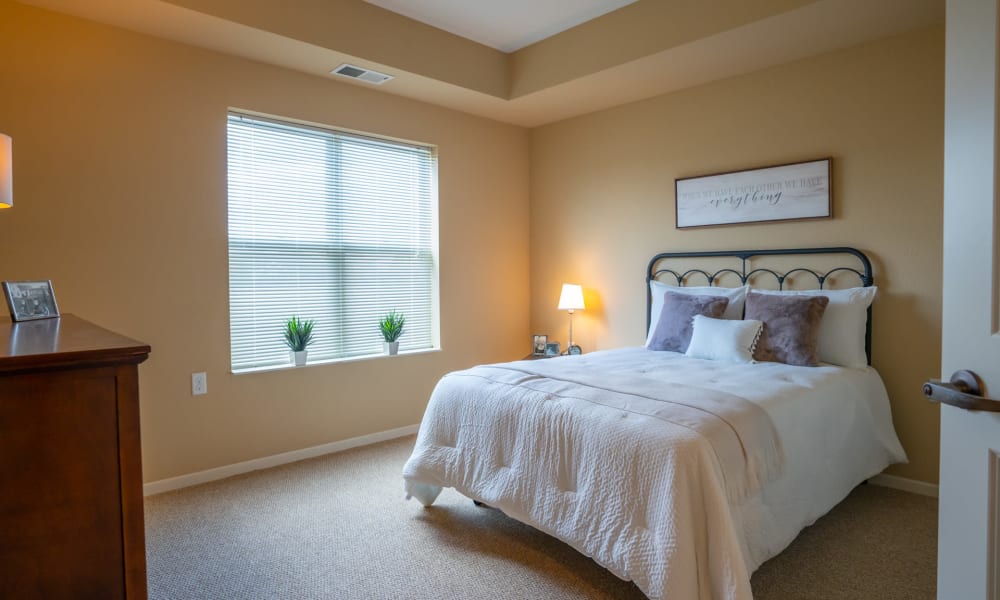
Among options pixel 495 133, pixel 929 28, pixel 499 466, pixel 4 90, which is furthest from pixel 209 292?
pixel 929 28

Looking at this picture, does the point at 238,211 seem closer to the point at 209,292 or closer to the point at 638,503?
the point at 209,292

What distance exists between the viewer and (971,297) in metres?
1.10

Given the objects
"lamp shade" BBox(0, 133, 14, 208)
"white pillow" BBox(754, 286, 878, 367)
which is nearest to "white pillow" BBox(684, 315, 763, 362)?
"white pillow" BBox(754, 286, 878, 367)

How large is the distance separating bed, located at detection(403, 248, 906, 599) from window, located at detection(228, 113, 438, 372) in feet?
4.81

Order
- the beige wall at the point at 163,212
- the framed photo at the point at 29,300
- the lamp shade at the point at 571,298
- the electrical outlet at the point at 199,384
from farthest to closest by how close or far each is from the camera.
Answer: the lamp shade at the point at 571,298
the electrical outlet at the point at 199,384
the beige wall at the point at 163,212
the framed photo at the point at 29,300

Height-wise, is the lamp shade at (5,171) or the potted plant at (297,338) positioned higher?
the lamp shade at (5,171)

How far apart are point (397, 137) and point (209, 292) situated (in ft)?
5.67

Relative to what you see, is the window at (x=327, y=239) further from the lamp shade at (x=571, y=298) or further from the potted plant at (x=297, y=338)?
the lamp shade at (x=571, y=298)

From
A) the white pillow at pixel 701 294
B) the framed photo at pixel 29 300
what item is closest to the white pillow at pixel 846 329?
the white pillow at pixel 701 294

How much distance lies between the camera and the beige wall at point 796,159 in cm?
306

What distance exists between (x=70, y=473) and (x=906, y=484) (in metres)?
3.76

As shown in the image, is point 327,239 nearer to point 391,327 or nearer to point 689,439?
point 391,327

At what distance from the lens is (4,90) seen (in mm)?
2705

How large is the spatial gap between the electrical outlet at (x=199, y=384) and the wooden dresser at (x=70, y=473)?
2329 millimetres
